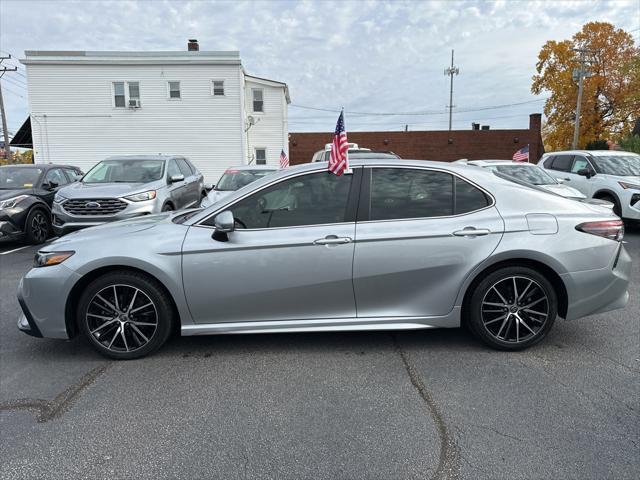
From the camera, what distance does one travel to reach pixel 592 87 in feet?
118

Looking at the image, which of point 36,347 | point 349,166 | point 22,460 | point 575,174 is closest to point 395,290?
point 349,166

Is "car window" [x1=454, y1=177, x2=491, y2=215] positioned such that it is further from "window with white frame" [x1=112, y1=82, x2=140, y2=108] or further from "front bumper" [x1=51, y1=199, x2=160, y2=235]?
"window with white frame" [x1=112, y1=82, x2=140, y2=108]

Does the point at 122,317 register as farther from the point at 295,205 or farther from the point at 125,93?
the point at 125,93

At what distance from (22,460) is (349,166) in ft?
9.85

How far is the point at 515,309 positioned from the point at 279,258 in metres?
2.03

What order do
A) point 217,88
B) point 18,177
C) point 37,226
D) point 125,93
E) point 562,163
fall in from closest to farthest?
point 37,226 → point 18,177 → point 562,163 → point 125,93 → point 217,88

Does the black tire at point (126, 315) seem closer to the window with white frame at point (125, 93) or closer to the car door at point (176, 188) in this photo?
the car door at point (176, 188)

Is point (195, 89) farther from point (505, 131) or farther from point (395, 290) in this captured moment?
point (505, 131)

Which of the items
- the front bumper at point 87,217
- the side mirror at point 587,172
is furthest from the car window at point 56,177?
the side mirror at point 587,172

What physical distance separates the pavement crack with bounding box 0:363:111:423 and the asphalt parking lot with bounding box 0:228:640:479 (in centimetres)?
1

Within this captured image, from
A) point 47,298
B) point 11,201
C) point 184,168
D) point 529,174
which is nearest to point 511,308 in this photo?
point 47,298

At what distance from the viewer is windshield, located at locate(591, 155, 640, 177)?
393 inches

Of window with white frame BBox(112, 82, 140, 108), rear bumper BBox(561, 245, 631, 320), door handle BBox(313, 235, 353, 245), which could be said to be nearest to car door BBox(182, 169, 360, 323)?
door handle BBox(313, 235, 353, 245)

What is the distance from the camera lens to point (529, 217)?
12.4 ft
